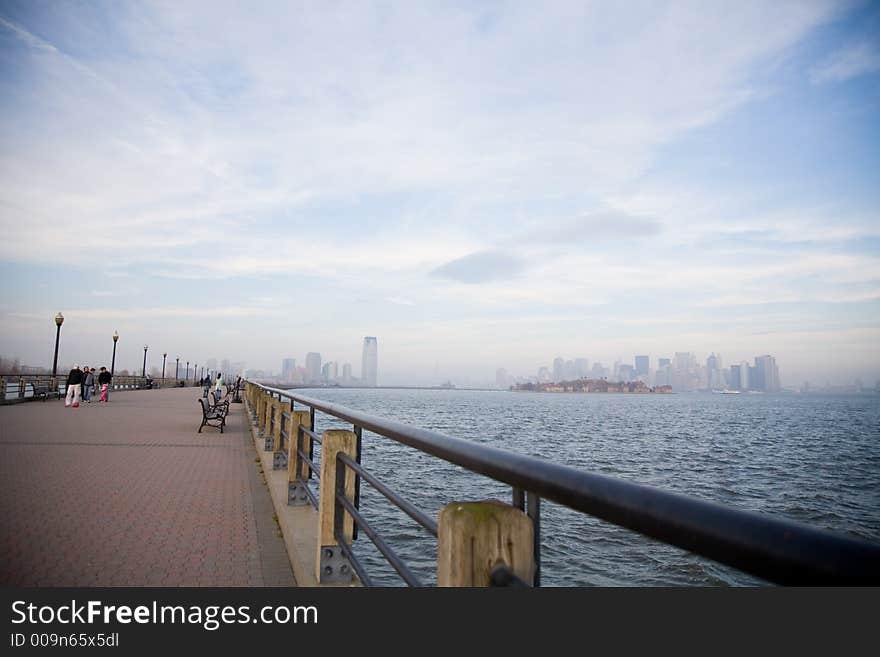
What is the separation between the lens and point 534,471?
58.1 inches

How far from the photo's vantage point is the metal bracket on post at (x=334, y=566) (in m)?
3.77

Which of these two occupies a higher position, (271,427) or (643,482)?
(271,427)

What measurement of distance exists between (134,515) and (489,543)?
5.97 m

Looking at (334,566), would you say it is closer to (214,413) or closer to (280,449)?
(280,449)

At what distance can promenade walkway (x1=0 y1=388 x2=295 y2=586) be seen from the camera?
181 inches

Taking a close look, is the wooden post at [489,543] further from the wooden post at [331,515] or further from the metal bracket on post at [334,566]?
the metal bracket on post at [334,566]

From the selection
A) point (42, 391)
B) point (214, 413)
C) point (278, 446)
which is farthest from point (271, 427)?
point (42, 391)

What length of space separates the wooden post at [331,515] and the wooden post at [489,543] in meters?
2.12

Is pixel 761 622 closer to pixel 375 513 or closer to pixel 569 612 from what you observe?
pixel 569 612

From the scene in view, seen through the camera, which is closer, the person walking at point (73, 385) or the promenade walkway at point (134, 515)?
the promenade walkway at point (134, 515)

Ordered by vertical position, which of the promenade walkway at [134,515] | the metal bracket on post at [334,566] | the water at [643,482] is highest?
the metal bracket on post at [334,566]

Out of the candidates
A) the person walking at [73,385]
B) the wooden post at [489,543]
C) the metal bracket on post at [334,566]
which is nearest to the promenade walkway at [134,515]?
the metal bracket on post at [334,566]

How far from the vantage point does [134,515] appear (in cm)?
638

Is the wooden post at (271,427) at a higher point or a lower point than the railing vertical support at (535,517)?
lower
